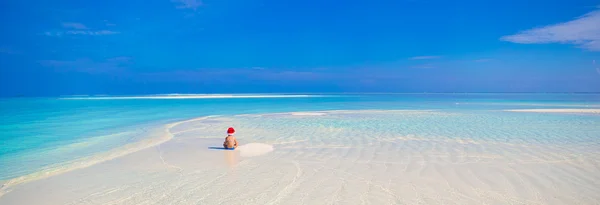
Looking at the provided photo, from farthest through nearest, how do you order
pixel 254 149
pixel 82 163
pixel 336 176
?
1. pixel 254 149
2. pixel 82 163
3. pixel 336 176

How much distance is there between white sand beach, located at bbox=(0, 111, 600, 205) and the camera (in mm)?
4730

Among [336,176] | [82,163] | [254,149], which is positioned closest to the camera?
[336,176]

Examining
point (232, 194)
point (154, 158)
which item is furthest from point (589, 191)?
point (154, 158)

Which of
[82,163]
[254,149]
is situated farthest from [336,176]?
[82,163]

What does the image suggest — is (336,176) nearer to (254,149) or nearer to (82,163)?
(254,149)

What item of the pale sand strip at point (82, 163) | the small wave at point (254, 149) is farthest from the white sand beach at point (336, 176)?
the pale sand strip at point (82, 163)

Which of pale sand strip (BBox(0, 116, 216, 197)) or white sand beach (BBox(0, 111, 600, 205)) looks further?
pale sand strip (BBox(0, 116, 216, 197))

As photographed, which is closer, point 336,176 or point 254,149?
point 336,176

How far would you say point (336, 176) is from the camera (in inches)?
230

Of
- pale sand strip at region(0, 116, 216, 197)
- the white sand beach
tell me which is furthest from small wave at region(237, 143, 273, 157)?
pale sand strip at region(0, 116, 216, 197)

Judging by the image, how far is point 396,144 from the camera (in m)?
9.27

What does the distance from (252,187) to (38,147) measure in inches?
331

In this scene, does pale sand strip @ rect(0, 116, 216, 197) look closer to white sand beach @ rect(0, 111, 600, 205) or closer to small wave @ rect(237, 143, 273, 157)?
white sand beach @ rect(0, 111, 600, 205)

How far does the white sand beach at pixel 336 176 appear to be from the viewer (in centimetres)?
473
